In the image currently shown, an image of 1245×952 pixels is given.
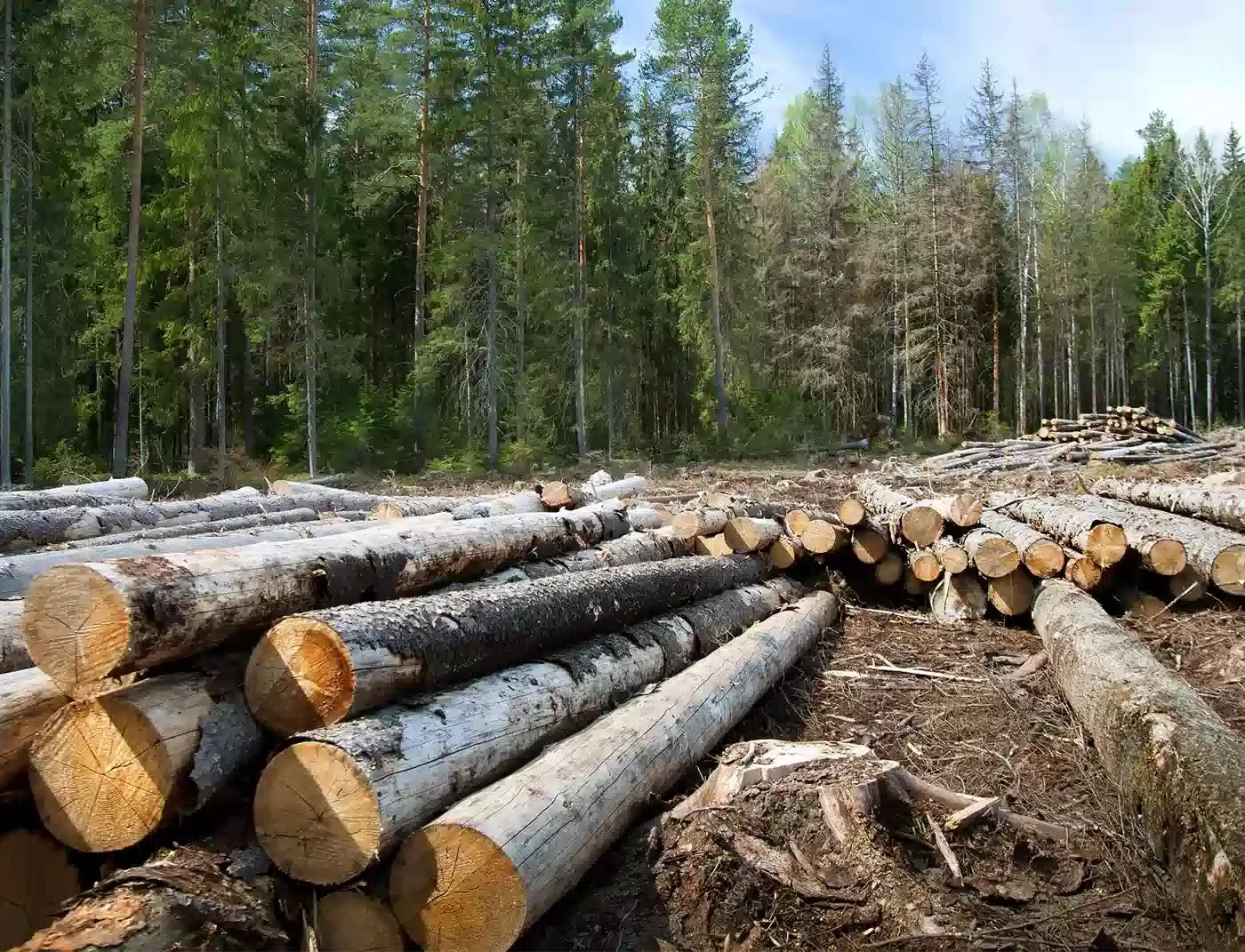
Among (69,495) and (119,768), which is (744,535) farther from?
(69,495)

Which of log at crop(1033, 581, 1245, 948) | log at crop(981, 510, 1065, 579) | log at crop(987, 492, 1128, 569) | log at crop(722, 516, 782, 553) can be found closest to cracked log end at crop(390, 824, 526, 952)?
log at crop(1033, 581, 1245, 948)

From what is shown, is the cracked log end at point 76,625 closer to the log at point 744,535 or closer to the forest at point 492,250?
the log at point 744,535

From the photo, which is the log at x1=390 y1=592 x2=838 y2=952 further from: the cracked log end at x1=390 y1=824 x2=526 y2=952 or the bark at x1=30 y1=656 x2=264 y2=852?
the bark at x1=30 y1=656 x2=264 y2=852

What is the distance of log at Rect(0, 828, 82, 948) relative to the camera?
283 centimetres

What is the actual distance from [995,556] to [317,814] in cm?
595

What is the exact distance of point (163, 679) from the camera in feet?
9.93

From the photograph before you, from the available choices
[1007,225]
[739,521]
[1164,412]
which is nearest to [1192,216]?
[1164,412]

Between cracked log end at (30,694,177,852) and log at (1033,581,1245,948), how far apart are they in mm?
3396

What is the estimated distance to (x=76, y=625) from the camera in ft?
9.19

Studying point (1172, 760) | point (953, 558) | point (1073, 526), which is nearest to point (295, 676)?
point (1172, 760)

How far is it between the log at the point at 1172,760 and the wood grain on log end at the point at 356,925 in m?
2.62

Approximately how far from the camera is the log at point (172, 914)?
229cm

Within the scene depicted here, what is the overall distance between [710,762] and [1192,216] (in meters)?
49.1

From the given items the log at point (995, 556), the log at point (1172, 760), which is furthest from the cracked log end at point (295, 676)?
the log at point (995, 556)
